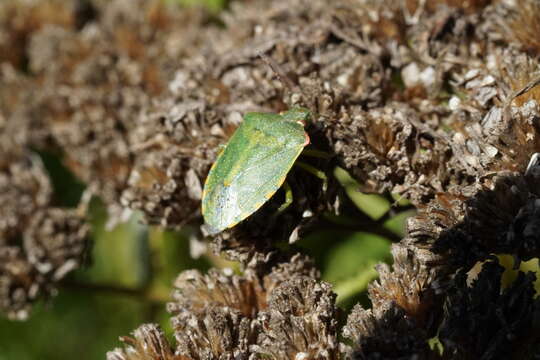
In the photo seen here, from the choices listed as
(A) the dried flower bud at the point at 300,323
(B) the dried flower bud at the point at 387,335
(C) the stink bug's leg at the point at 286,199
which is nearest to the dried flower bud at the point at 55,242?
(C) the stink bug's leg at the point at 286,199

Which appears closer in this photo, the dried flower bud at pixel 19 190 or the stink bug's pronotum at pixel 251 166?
the stink bug's pronotum at pixel 251 166

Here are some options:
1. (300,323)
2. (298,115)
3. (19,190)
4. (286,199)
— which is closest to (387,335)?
(300,323)

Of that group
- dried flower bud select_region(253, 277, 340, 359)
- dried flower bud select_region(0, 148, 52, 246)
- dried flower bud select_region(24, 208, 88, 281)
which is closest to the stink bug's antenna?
dried flower bud select_region(253, 277, 340, 359)

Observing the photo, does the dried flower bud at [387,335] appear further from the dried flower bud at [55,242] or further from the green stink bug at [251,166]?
the dried flower bud at [55,242]

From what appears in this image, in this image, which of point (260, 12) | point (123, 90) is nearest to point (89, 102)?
point (123, 90)

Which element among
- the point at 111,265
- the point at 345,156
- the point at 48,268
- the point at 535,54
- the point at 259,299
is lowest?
the point at 111,265

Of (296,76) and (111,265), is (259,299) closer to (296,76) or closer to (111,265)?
(296,76)

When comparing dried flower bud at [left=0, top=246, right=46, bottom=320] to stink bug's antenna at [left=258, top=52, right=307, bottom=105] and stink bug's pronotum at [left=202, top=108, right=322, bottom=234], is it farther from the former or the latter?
stink bug's antenna at [left=258, top=52, right=307, bottom=105]
